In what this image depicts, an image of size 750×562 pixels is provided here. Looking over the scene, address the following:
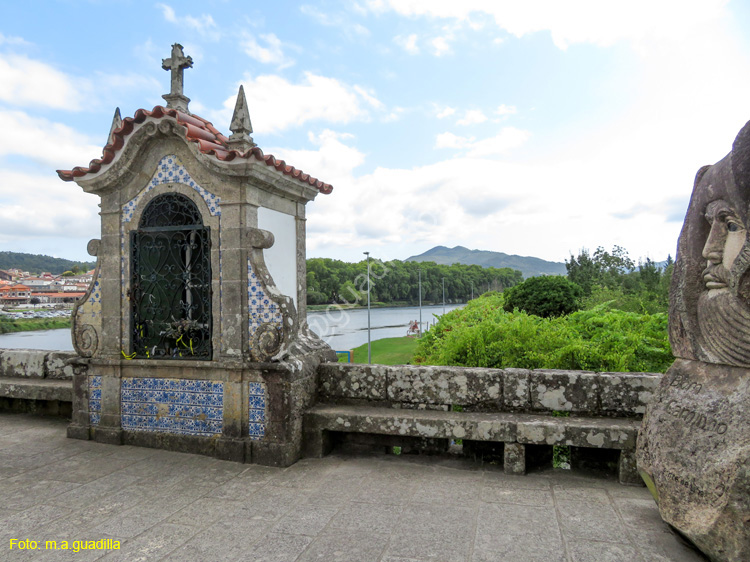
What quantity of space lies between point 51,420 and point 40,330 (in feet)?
66.8

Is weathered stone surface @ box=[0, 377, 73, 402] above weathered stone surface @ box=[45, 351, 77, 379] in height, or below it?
below

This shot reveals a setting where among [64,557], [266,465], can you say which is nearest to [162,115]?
[266,465]

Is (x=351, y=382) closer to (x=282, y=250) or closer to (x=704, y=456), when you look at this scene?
(x=282, y=250)

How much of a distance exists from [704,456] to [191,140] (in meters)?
4.64

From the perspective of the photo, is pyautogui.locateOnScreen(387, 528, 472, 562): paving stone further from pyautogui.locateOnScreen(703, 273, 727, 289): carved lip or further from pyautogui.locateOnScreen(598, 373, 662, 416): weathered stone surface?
pyautogui.locateOnScreen(703, 273, 727, 289): carved lip

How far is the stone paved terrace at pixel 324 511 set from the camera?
3.04 metres

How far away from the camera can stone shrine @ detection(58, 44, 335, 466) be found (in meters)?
4.72

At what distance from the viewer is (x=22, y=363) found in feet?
21.8

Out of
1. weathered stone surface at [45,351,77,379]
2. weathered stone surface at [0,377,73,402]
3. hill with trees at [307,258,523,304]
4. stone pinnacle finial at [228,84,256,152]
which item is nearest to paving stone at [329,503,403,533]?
stone pinnacle finial at [228,84,256,152]

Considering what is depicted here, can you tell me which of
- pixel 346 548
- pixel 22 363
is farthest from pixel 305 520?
pixel 22 363

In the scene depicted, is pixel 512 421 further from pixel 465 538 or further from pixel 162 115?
pixel 162 115

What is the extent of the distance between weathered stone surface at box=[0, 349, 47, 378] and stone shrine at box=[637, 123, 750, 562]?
6.77 m

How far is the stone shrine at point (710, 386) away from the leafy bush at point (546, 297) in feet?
39.2

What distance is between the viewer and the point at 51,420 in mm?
6129
